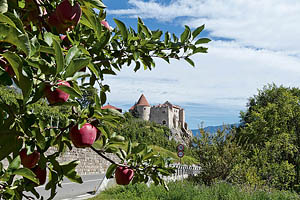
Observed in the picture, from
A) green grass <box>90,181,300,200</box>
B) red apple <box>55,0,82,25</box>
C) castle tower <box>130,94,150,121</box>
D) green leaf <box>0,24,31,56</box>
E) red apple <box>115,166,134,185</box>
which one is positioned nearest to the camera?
green leaf <box>0,24,31,56</box>

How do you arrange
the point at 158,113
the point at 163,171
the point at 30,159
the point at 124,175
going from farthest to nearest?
the point at 158,113
the point at 163,171
the point at 124,175
the point at 30,159

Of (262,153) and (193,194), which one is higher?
(262,153)

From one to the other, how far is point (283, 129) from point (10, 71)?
17298mm

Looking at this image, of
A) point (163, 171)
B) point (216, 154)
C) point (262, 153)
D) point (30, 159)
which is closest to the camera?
point (30, 159)

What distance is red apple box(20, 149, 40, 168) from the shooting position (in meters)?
1.19

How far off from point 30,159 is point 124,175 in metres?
0.45

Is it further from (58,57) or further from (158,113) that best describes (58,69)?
(158,113)

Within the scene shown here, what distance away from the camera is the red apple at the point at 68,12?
41.3 inches

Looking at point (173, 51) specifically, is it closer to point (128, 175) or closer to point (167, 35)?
point (167, 35)

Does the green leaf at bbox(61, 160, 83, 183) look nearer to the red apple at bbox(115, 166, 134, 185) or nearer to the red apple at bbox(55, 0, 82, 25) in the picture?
the red apple at bbox(115, 166, 134, 185)

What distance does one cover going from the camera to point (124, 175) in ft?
4.68

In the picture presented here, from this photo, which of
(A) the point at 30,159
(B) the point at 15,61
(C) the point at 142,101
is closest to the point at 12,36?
(B) the point at 15,61

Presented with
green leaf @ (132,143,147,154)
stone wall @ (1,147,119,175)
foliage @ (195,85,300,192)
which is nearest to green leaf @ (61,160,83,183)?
green leaf @ (132,143,147,154)

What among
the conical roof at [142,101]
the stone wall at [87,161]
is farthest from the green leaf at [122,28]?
the conical roof at [142,101]
